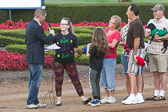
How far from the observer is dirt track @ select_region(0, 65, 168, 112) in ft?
29.7

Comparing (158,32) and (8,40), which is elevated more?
(158,32)

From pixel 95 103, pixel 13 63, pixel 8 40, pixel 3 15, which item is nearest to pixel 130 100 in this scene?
pixel 95 103

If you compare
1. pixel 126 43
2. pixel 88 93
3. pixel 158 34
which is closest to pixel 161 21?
pixel 158 34

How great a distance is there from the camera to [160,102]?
968 cm

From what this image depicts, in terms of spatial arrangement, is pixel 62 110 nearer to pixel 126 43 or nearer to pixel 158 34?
pixel 126 43

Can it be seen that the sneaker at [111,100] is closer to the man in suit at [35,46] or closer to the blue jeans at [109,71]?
the blue jeans at [109,71]

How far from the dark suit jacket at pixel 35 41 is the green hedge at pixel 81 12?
13.3 m

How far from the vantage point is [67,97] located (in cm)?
1053

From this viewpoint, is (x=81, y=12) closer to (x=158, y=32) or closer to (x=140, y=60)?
(x=158, y=32)

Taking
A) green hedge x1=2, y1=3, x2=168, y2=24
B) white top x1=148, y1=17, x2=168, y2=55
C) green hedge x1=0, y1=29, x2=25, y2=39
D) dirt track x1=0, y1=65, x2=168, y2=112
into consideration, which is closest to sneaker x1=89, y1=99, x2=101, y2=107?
dirt track x1=0, y1=65, x2=168, y2=112

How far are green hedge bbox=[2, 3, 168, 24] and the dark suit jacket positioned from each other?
13.3 meters

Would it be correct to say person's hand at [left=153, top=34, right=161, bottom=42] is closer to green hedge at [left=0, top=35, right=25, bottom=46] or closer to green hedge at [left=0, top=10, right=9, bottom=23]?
green hedge at [left=0, top=35, right=25, bottom=46]

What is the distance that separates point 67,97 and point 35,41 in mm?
1935

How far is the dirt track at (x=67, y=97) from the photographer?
9.05 metres
